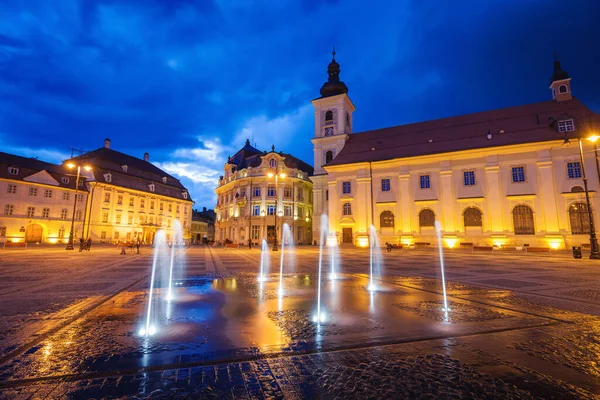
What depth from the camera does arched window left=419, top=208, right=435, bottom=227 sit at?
37188mm

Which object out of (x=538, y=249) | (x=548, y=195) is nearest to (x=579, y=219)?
(x=548, y=195)

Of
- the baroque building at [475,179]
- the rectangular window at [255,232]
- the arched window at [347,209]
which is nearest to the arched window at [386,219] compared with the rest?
the baroque building at [475,179]

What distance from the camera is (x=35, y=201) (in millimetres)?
44312

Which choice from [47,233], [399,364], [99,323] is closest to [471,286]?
[399,364]

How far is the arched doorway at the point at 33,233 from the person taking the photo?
43.6 m

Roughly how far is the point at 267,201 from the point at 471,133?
3296cm

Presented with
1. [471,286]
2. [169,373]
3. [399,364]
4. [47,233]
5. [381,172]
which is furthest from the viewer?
[47,233]

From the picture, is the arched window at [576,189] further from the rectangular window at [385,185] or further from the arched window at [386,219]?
the rectangular window at [385,185]

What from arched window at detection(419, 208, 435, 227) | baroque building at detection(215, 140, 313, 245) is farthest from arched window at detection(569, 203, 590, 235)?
baroque building at detection(215, 140, 313, 245)

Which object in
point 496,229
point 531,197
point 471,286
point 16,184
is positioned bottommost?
point 471,286

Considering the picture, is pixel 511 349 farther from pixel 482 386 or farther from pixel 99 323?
pixel 99 323

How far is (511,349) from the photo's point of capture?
3.83 m

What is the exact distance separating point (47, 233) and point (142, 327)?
54.6m

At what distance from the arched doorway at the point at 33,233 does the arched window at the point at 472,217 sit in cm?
6036
